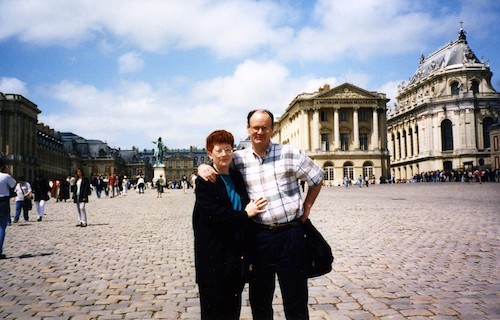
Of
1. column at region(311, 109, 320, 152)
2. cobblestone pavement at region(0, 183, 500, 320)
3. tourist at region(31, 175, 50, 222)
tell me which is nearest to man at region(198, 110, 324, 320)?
cobblestone pavement at region(0, 183, 500, 320)

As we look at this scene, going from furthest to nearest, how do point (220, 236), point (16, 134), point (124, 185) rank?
point (16, 134), point (124, 185), point (220, 236)

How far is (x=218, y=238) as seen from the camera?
317 centimetres

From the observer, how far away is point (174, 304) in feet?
16.9

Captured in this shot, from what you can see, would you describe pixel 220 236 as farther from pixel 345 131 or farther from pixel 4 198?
pixel 345 131

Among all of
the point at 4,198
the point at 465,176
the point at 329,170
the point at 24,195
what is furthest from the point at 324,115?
the point at 4,198

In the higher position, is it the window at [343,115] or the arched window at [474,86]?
the arched window at [474,86]

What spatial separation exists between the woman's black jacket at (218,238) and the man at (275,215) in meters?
0.16

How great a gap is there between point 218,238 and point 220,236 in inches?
0.8

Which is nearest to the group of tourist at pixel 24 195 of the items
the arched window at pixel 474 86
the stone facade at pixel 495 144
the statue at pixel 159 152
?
the statue at pixel 159 152

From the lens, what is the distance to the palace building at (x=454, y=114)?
3027 inches

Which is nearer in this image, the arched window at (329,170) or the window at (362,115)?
the arched window at (329,170)

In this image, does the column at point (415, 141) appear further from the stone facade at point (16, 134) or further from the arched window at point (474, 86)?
the stone facade at point (16, 134)

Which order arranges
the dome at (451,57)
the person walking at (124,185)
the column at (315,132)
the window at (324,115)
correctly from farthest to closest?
the dome at (451,57) → the window at (324,115) → the column at (315,132) → the person walking at (124,185)

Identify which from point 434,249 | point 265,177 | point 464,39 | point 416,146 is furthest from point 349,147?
point 265,177
